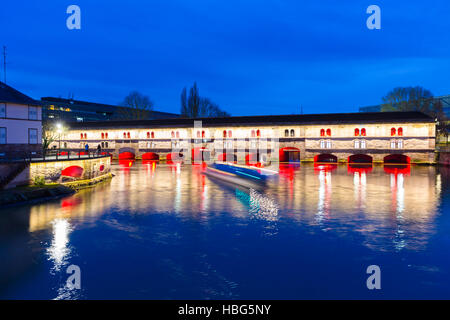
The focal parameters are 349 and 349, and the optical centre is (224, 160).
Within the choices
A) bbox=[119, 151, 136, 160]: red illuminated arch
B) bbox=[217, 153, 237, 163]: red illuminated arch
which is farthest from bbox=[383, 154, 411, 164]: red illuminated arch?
bbox=[119, 151, 136, 160]: red illuminated arch

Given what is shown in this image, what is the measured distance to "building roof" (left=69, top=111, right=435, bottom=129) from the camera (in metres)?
58.2

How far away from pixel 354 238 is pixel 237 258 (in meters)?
5.25

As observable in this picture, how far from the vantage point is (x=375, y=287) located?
9461 millimetres

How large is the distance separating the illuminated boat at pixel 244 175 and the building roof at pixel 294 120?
19.1 m

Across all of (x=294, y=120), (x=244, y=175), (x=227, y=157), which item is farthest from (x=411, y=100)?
(x=244, y=175)

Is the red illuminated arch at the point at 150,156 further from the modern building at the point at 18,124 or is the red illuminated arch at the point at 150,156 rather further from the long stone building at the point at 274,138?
the modern building at the point at 18,124

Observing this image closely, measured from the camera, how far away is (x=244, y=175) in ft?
134

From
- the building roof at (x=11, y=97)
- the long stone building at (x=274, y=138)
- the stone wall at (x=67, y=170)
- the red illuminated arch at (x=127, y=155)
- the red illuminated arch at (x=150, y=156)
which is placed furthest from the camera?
the red illuminated arch at (x=127, y=155)

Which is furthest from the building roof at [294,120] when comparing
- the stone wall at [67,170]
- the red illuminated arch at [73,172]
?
the red illuminated arch at [73,172]

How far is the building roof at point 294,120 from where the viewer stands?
58188mm

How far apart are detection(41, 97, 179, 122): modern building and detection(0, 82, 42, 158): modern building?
52.3 meters

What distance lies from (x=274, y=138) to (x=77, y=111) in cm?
6656

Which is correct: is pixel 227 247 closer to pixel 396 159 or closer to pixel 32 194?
pixel 32 194
